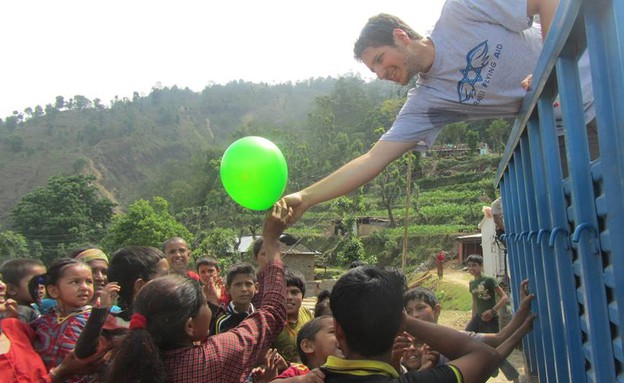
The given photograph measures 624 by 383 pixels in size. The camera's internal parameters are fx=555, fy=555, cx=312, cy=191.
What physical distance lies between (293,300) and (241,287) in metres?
0.39

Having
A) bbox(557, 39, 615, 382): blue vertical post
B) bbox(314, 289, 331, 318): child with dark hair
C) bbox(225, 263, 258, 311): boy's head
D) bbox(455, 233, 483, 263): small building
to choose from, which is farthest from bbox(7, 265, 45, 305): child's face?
bbox(455, 233, 483, 263): small building

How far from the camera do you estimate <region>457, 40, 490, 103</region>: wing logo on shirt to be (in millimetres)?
2303

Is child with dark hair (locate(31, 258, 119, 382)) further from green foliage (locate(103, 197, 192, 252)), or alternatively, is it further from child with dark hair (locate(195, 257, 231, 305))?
green foliage (locate(103, 197, 192, 252))

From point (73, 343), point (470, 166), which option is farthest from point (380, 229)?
point (73, 343)

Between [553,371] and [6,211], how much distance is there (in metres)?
90.2

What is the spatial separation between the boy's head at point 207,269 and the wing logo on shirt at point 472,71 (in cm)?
259

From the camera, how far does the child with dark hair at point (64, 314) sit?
8.90 ft

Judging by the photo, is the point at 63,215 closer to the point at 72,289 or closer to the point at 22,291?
the point at 22,291

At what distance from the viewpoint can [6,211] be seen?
80.2 metres

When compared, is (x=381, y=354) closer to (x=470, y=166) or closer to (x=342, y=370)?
(x=342, y=370)

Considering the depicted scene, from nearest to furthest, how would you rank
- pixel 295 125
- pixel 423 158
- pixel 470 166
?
pixel 470 166
pixel 423 158
pixel 295 125

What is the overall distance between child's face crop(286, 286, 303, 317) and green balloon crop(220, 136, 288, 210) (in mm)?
1325

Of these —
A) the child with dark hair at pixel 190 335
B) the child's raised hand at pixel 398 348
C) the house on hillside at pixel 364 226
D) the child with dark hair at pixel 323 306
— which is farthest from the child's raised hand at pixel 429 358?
the house on hillside at pixel 364 226

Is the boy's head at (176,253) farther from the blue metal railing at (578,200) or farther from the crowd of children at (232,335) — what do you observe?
the blue metal railing at (578,200)
